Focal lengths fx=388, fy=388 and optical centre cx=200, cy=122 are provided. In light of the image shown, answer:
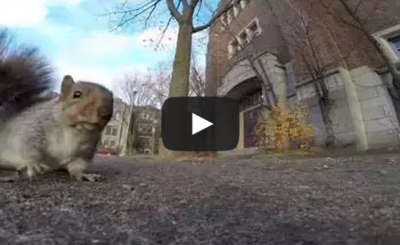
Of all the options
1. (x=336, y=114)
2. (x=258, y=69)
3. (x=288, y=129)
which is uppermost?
(x=258, y=69)

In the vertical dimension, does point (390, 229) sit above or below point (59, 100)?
below

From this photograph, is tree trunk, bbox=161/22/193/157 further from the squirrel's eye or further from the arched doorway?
the arched doorway

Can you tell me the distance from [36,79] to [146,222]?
156 cm

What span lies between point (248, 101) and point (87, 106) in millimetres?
17178

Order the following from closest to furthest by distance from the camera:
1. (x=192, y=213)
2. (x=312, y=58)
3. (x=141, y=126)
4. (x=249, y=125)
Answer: (x=192, y=213)
(x=312, y=58)
(x=249, y=125)
(x=141, y=126)

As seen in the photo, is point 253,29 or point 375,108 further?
point 253,29

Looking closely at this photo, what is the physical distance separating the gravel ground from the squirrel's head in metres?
0.43

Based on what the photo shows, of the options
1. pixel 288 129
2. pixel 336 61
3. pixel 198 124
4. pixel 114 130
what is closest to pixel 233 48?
pixel 336 61

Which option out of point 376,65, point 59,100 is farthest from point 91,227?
point 376,65

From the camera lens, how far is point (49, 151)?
2.48 m

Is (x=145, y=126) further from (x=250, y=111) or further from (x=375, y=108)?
(x=375, y=108)

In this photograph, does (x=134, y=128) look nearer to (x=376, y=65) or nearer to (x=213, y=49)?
(x=213, y=49)

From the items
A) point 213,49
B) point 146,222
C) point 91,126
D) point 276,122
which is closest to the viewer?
point 146,222

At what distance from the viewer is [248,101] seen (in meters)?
19.2
